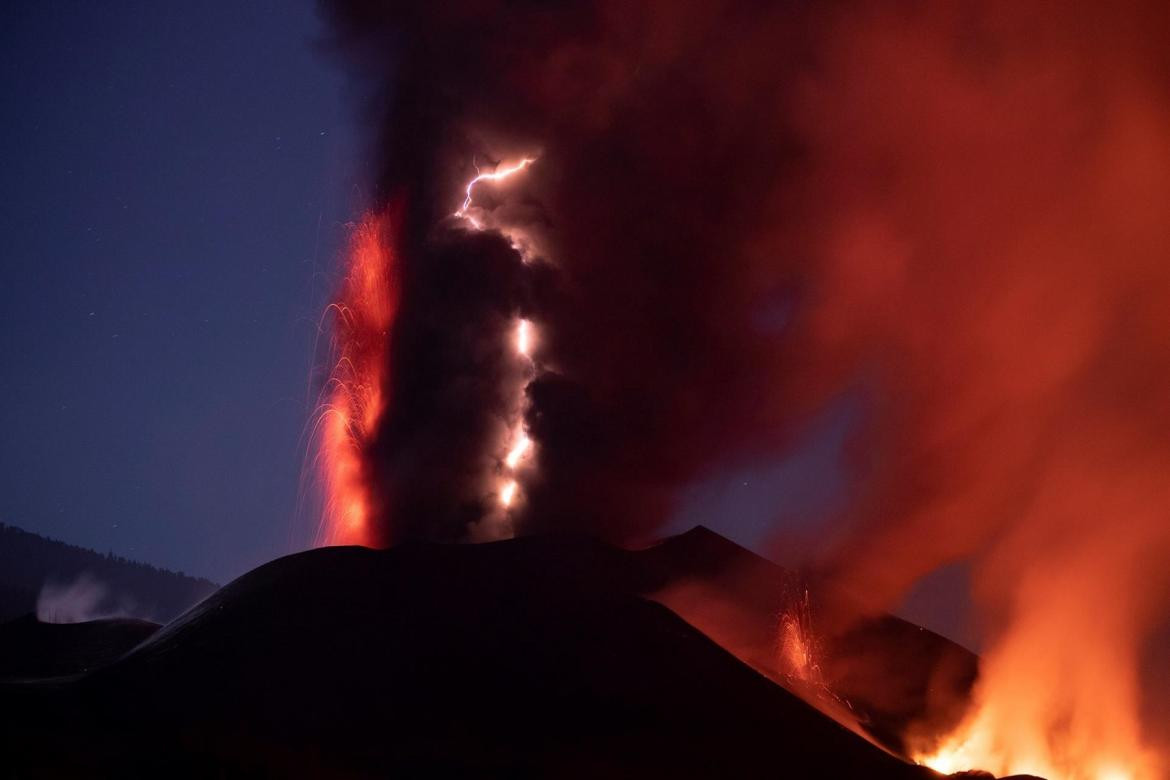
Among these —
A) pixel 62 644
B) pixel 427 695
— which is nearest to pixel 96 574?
pixel 62 644

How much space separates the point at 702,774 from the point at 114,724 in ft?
41.1

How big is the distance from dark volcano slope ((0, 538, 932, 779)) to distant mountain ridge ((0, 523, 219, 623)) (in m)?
103

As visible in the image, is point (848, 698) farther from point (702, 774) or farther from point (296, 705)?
point (296, 705)

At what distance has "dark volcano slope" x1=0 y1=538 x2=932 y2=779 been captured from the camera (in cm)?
1927

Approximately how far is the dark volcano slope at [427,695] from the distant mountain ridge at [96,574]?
10308cm

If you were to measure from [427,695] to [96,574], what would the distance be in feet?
451

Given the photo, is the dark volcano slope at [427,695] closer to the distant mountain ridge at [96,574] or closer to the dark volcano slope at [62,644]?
the dark volcano slope at [62,644]

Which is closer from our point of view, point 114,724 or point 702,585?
point 114,724

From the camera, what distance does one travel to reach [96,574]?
462 ft

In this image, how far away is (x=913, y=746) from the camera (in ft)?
95.9

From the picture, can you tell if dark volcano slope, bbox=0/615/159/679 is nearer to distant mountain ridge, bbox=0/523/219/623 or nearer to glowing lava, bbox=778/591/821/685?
glowing lava, bbox=778/591/821/685

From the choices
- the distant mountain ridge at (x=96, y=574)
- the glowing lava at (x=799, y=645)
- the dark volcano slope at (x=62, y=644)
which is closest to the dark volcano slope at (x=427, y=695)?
the dark volcano slope at (x=62, y=644)

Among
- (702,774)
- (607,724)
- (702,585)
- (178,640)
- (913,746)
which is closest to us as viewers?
(702,774)

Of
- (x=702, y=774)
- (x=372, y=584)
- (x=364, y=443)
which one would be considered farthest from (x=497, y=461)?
(x=702, y=774)
